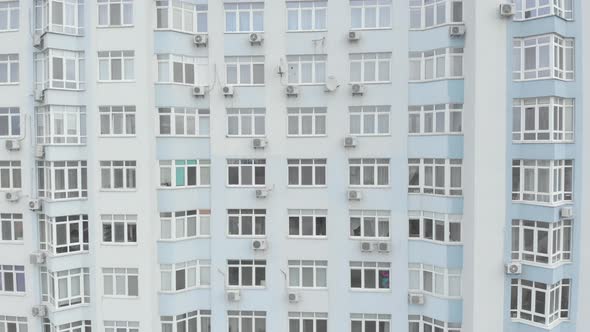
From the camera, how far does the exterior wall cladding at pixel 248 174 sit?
12375 millimetres

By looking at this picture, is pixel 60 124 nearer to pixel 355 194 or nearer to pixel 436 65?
pixel 355 194

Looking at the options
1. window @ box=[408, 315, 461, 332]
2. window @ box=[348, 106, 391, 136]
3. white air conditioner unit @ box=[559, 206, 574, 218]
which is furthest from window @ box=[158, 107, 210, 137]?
white air conditioner unit @ box=[559, 206, 574, 218]

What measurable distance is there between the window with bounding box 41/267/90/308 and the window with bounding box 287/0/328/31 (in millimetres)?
9908

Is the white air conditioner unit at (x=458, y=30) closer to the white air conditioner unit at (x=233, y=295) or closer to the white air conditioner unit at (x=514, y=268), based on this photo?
the white air conditioner unit at (x=514, y=268)

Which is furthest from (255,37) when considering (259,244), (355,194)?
(259,244)

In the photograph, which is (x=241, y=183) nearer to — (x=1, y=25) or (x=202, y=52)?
(x=202, y=52)

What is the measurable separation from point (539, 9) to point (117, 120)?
12.2 metres

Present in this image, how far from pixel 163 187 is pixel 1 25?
23.3 feet

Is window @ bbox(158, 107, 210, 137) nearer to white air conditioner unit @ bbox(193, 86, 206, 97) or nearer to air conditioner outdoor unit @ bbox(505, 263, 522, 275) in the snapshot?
white air conditioner unit @ bbox(193, 86, 206, 97)

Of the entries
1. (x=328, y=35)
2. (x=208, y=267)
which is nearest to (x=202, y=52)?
(x=328, y=35)

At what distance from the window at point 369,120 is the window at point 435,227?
8.81 feet

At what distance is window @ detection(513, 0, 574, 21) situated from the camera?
11492 millimetres

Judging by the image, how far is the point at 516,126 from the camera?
11.7 meters

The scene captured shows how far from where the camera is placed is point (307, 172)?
13.2 metres
